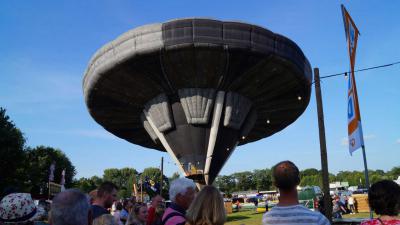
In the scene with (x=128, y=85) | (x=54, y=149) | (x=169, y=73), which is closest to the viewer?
(x=169, y=73)

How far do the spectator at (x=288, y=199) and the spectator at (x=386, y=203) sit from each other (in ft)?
1.58

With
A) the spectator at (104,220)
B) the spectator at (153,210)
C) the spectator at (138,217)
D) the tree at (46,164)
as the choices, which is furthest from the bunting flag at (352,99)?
the tree at (46,164)

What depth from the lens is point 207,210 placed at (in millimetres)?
3385

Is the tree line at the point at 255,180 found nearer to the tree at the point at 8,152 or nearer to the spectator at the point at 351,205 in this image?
the tree at the point at 8,152

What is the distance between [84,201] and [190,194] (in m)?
1.85

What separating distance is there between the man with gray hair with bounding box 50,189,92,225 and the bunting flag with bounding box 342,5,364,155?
28.9 feet

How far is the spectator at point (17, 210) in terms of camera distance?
13.3ft

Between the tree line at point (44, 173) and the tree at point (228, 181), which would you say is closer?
the tree line at point (44, 173)

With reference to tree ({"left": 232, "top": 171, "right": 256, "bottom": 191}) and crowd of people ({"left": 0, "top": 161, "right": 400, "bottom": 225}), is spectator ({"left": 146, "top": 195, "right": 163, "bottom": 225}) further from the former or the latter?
tree ({"left": 232, "top": 171, "right": 256, "bottom": 191})

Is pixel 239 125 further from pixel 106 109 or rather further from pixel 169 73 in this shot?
pixel 106 109

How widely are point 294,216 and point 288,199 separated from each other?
178 mm

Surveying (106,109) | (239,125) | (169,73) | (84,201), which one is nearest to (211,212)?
(84,201)

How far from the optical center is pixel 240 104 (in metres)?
24.6

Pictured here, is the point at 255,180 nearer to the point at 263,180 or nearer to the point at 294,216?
the point at 263,180
